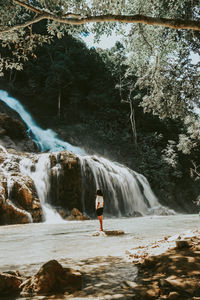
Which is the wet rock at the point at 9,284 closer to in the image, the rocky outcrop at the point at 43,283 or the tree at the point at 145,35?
the rocky outcrop at the point at 43,283

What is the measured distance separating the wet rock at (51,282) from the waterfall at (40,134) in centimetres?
2407

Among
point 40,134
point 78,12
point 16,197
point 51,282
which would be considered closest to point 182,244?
point 51,282

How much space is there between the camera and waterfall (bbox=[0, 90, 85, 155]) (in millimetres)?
27625

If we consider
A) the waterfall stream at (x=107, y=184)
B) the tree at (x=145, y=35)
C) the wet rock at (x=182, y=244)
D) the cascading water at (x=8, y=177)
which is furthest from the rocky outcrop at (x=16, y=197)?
the wet rock at (x=182, y=244)

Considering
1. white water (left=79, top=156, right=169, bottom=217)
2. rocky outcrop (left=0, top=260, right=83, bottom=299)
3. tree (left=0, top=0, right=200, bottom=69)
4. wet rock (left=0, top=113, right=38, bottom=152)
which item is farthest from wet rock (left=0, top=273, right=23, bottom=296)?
wet rock (left=0, top=113, right=38, bottom=152)

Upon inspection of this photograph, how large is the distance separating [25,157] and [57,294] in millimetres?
16013

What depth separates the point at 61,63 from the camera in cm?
3691

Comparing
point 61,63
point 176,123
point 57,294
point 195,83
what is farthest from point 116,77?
point 57,294

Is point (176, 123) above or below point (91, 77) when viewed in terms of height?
below

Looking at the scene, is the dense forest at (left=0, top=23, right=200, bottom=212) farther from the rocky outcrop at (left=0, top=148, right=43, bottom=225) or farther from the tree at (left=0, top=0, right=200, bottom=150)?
the tree at (left=0, top=0, right=200, bottom=150)

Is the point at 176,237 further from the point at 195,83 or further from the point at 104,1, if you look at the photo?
the point at 195,83

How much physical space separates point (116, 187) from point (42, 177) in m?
6.54

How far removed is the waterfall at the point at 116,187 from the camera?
62.5 feet

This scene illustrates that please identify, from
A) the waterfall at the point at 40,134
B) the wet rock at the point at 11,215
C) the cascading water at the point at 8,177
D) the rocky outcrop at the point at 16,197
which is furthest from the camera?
the waterfall at the point at 40,134
